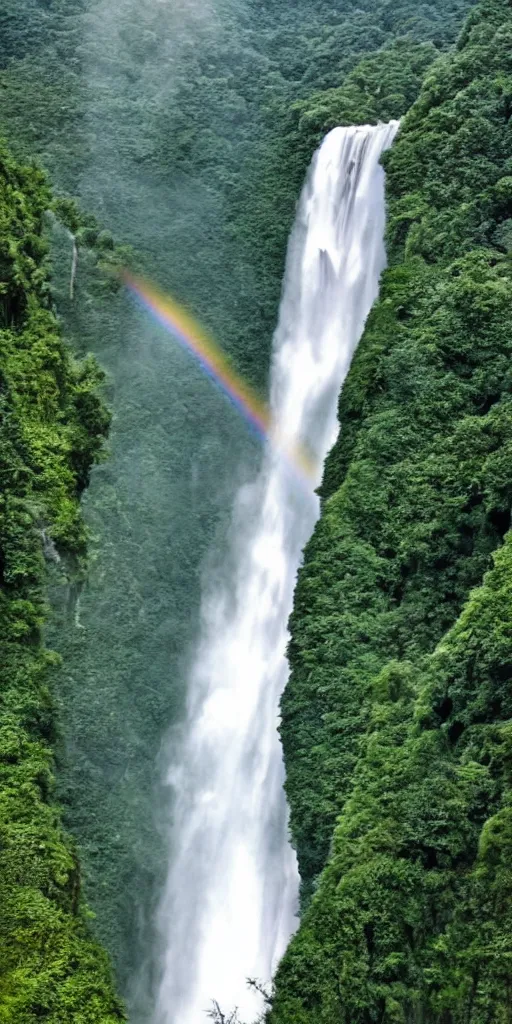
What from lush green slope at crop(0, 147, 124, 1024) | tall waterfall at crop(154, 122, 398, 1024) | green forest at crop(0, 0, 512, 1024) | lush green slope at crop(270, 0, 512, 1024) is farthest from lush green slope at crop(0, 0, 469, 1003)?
lush green slope at crop(270, 0, 512, 1024)

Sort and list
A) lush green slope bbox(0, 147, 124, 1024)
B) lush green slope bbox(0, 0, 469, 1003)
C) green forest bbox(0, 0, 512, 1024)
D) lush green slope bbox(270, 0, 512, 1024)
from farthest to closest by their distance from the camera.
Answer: lush green slope bbox(0, 0, 469, 1003) → green forest bbox(0, 0, 512, 1024) → lush green slope bbox(270, 0, 512, 1024) → lush green slope bbox(0, 147, 124, 1024)

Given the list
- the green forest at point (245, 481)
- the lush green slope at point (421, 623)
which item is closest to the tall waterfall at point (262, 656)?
the green forest at point (245, 481)

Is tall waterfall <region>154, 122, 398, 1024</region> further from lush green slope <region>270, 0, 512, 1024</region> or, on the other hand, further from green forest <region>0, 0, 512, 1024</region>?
lush green slope <region>270, 0, 512, 1024</region>

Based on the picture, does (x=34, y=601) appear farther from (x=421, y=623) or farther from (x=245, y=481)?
(x=245, y=481)

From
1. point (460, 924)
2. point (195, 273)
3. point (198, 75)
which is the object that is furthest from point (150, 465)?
point (460, 924)

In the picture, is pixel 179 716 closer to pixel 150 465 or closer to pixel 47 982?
pixel 150 465

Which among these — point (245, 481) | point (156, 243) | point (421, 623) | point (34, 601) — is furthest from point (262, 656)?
point (156, 243)

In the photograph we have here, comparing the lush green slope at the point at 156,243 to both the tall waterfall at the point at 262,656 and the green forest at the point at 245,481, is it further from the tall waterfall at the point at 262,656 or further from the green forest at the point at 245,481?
the tall waterfall at the point at 262,656
